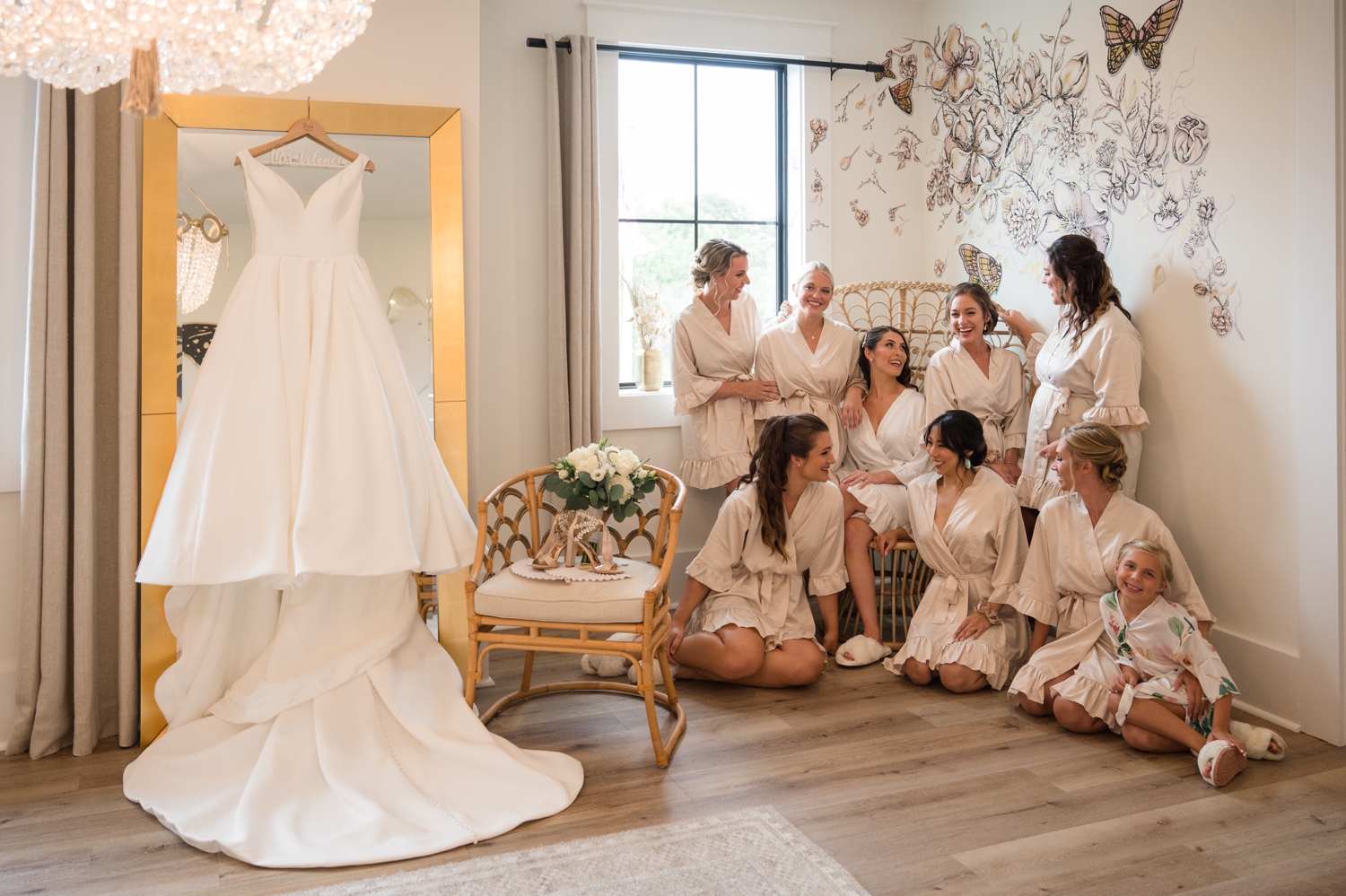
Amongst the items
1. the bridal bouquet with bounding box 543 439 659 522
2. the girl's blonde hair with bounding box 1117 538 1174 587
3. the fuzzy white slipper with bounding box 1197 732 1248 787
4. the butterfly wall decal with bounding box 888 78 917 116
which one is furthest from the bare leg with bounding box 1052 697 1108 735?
the butterfly wall decal with bounding box 888 78 917 116

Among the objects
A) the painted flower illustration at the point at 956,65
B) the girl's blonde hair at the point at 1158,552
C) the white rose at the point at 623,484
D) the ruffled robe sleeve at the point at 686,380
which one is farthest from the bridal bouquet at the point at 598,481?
the painted flower illustration at the point at 956,65

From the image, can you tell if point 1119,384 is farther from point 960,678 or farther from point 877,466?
point 960,678

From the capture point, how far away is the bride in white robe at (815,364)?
4.05 metres

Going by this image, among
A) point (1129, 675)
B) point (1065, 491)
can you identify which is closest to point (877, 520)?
point (1065, 491)

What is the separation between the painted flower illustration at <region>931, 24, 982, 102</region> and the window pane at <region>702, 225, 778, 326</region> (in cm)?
103

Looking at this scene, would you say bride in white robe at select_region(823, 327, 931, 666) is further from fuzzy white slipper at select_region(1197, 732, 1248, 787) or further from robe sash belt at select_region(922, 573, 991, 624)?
fuzzy white slipper at select_region(1197, 732, 1248, 787)

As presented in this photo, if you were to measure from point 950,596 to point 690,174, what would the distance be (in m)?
2.33

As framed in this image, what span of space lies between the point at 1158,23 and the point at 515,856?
339cm

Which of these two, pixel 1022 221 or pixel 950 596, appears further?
pixel 1022 221

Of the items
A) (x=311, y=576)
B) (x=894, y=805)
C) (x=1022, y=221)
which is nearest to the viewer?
(x=894, y=805)

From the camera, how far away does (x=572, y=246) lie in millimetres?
3998

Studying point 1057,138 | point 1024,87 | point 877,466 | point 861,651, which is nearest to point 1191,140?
point 1057,138

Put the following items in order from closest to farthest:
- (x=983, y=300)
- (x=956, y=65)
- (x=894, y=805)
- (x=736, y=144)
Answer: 1. (x=894, y=805)
2. (x=983, y=300)
3. (x=956, y=65)
4. (x=736, y=144)

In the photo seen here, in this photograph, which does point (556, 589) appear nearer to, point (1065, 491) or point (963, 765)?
point (963, 765)
